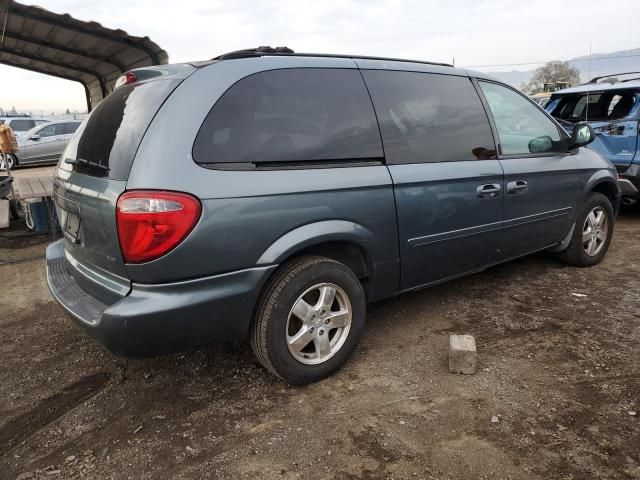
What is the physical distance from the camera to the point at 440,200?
316 centimetres

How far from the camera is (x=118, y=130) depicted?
2.52 meters

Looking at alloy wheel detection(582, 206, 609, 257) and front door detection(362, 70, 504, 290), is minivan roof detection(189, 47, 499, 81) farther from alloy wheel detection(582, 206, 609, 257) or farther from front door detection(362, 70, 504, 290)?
alloy wheel detection(582, 206, 609, 257)

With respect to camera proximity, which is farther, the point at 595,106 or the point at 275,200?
the point at 595,106

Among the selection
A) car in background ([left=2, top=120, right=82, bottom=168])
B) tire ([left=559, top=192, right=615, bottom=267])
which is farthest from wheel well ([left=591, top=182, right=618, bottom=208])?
car in background ([left=2, top=120, right=82, bottom=168])

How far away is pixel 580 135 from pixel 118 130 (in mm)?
3677

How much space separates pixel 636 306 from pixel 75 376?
4.06 meters

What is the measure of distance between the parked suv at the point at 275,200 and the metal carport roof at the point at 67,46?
795 cm

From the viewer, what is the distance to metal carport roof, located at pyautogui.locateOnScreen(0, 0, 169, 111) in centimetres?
927

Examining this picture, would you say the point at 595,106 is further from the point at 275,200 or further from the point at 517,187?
the point at 275,200

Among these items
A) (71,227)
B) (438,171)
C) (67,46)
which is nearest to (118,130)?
(71,227)

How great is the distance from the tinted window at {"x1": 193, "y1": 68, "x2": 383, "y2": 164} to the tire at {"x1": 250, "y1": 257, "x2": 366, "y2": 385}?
2.02 feet

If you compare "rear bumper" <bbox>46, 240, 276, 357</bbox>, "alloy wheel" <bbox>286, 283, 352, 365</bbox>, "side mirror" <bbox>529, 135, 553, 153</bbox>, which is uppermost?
"side mirror" <bbox>529, 135, 553, 153</bbox>

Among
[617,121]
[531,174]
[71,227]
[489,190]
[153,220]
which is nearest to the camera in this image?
[153,220]

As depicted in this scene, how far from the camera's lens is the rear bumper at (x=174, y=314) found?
2217 mm
